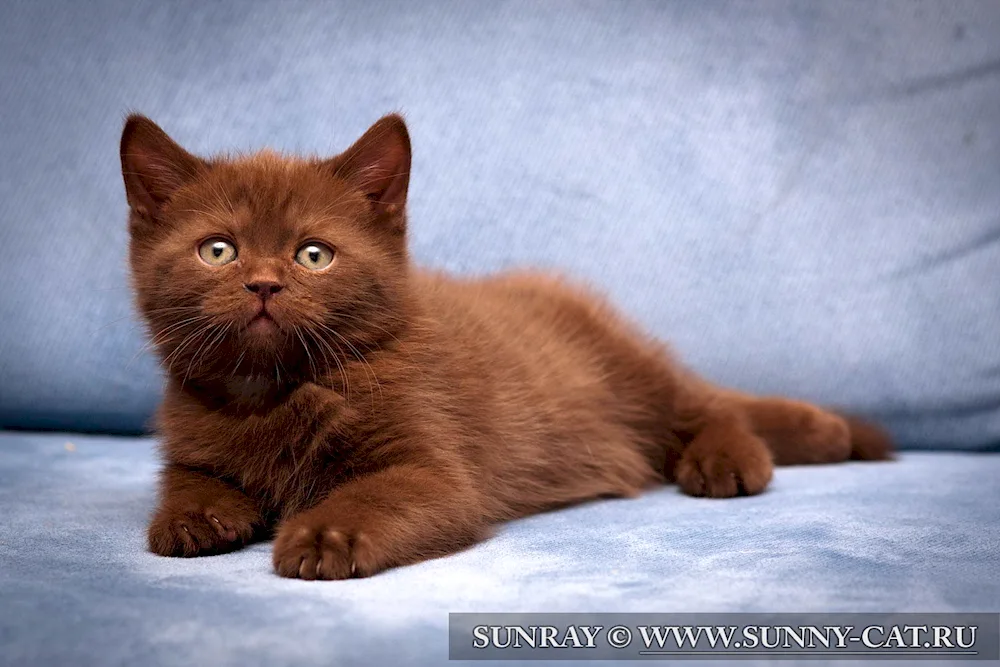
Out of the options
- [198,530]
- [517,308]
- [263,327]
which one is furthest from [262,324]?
[517,308]

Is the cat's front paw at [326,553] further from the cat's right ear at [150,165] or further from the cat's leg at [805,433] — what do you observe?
the cat's leg at [805,433]

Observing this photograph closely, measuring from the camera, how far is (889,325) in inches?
125

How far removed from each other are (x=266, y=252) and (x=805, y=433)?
5.31 feet

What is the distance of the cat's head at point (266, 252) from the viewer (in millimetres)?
1842

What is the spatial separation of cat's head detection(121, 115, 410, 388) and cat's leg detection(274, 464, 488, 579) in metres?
0.26

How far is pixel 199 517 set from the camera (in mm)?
1886

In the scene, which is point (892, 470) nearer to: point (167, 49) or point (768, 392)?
point (768, 392)

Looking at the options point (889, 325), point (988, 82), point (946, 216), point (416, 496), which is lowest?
point (416, 496)

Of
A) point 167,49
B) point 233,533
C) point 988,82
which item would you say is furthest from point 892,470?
point 167,49

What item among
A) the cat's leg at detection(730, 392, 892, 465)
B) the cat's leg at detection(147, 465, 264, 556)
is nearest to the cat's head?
the cat's leg at detection(147, 465, 264, 556)

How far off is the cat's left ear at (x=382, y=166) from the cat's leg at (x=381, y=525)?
0.50m

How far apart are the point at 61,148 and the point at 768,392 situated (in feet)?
7.18

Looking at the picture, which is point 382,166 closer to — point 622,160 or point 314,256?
point 314,256

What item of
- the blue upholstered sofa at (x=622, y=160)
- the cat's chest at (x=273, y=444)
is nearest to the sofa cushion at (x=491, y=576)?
the cat's chest at (x=273, y=444)
